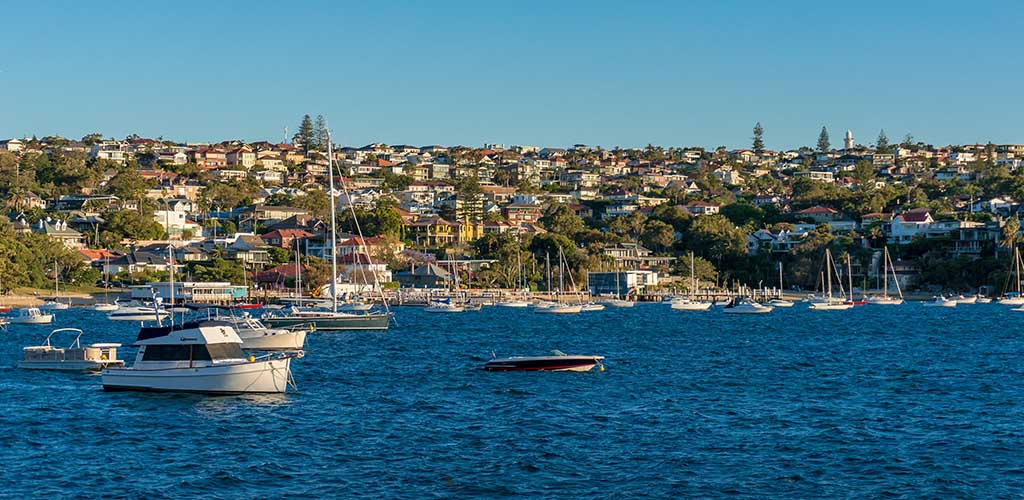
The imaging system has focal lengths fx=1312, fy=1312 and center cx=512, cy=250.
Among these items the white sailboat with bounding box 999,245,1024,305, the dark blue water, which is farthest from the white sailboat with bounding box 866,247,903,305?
the dark blue water

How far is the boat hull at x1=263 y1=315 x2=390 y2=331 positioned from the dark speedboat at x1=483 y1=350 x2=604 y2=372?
23773 mm

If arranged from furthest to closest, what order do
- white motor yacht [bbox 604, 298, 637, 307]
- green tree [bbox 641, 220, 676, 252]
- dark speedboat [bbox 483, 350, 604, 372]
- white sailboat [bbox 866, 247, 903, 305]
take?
green tree [bbox 641, 220, 676, 252] < white sailboat [bbox 866, 247, 903, 305] < white motor yacht [bbox 604, 298, 637, 307] < dark speedboat [bbox 483, 350, 604, 372]

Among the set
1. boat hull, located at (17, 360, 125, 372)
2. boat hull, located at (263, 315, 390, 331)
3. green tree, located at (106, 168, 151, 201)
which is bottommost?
boat hull, located at (17, 360, 125, 372)

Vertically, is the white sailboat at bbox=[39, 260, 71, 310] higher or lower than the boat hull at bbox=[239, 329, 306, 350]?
higher

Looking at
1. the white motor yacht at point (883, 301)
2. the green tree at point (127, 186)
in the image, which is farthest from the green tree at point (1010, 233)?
the green tree at point (127, 186)

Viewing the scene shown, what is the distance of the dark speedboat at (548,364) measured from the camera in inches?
1754

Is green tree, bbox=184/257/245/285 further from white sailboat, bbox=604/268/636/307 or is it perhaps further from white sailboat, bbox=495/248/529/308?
white sailboat, bbox=604/268/636/307

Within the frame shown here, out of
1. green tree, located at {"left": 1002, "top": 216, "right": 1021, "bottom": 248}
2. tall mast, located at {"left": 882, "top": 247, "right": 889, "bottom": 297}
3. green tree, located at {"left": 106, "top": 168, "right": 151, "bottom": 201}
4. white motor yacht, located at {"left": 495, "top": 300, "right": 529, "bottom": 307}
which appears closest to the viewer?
white motor yacht, located at {"left": 495, "top": 300, "right": 529, "bottom": 307}

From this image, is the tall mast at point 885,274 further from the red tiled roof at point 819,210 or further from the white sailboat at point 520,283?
the white sailboat at point 520,283

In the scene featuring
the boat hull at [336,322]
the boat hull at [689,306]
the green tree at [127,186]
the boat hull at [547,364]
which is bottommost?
the boat hull at [547,364]

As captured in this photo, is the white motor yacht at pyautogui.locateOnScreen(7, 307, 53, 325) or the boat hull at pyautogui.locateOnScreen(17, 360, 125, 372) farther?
the white motor yacht at pyautogui.locateOnScreen(7, 307, 53, 325)

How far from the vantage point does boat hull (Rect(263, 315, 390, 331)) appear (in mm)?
66500

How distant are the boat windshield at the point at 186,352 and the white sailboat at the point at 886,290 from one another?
9781 cm

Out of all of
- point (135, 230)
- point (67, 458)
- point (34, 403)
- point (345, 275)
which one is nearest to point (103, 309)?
point (345, 275)
